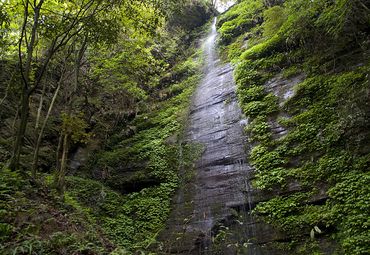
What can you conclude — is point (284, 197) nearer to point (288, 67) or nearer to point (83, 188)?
point (288, 67)

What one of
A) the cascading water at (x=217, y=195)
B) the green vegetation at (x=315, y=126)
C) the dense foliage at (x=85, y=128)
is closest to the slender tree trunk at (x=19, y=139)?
the dense foliage at (x=85, y=128)

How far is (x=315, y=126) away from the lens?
29.3ft

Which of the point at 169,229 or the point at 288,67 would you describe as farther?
the point at 288,67

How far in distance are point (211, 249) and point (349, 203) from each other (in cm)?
355

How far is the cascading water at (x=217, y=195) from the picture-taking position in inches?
324

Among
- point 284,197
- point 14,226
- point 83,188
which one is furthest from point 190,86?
point 14,226

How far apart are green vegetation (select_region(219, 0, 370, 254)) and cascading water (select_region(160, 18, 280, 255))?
429mm

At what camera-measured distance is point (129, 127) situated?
15.2 metres

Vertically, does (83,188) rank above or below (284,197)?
above

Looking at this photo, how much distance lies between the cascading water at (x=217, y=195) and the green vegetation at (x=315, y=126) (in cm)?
43

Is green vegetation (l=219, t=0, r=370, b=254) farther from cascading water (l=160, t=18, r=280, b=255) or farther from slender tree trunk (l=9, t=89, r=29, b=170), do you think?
slender tree trunk (l=9, t=89, r=29, b=170)

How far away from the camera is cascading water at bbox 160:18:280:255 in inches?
324

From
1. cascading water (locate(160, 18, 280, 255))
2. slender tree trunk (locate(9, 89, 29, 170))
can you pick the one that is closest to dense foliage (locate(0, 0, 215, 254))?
slender tree trunk (locate(9, 89, 29, 170))

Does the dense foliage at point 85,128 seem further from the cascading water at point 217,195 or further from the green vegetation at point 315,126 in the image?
the green vegetation at point 315,126
